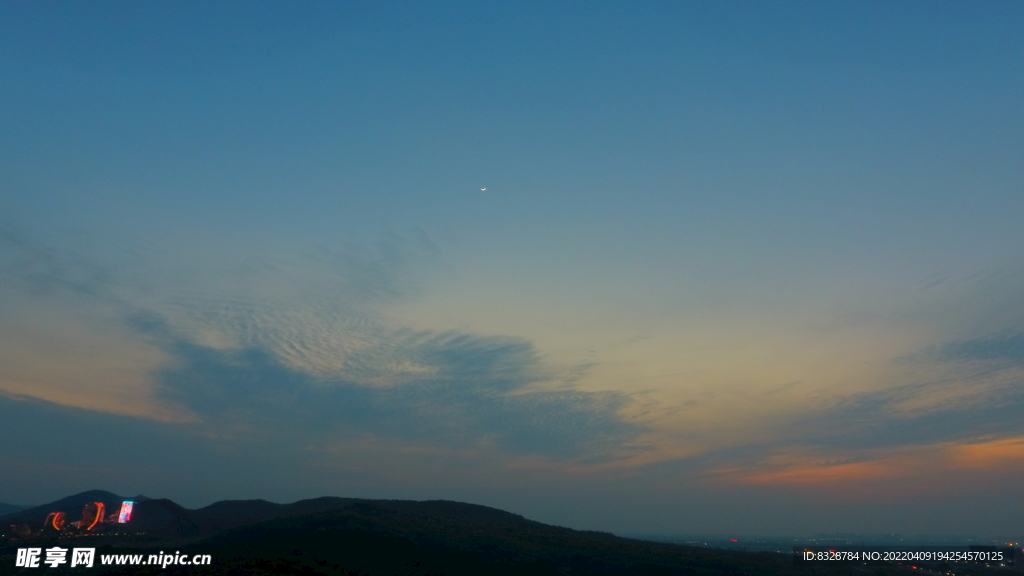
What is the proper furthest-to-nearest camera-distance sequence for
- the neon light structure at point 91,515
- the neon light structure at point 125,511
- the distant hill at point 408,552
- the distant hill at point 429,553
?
the neon light structure at point 91,515 < the neon light structure at point 125,511 < the distant hill at point 429,553 < the distant hill at point 408,552

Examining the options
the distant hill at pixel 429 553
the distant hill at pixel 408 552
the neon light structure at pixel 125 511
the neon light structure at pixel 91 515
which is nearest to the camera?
the distant hill at pixel 408 552

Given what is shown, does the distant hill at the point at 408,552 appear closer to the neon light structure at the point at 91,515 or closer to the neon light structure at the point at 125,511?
the neon light structure at the point at 125,511

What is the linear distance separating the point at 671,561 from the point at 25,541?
151714 mm

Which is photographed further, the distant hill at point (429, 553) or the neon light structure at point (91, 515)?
the neon light structure at point (91, 515)

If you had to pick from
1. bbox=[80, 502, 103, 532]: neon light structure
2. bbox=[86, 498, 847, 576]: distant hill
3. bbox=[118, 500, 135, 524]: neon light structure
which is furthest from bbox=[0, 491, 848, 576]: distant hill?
bbox=[80, 502, 103, 532]: neon light structure

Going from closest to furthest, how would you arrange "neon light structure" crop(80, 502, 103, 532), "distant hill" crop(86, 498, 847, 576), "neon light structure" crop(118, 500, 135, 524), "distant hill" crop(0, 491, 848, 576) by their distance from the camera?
"distant hill" crop(0, 491, 848, 576)
"distant hill" crop(86, 498, 847, 576)
"neon light structure" crop(118, 500, 135, 524)
"neon light structure" crop(80, 502, 103, 532)

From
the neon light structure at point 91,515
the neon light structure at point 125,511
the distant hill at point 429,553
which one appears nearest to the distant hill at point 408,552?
the distant hill at point 429,553

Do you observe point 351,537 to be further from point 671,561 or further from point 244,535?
point 671,561

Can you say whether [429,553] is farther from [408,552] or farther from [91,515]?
[91,515]

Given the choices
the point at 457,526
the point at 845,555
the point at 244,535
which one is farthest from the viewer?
the point at 457,526

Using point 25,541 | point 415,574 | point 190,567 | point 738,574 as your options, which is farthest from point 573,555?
point 25,541

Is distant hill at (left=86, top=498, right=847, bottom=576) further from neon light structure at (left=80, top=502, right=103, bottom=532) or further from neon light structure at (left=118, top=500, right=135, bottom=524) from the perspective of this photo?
neon light structure at (left=80, top=502, right=103, bottom=532)

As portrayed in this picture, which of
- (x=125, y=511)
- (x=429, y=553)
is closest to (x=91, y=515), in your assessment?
(x=125, y=511)

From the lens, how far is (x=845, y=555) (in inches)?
6452
